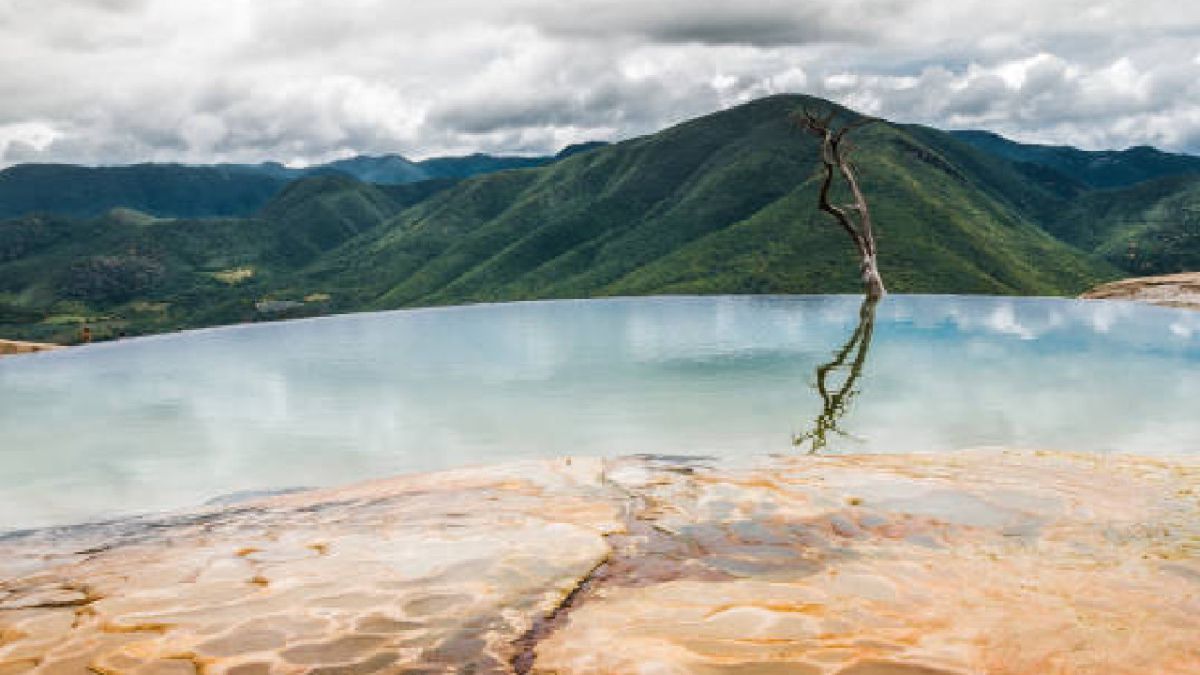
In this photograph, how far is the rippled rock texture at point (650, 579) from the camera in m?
5.90

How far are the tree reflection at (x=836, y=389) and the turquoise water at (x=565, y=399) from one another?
10 cm

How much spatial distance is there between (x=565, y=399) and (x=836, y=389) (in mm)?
6969

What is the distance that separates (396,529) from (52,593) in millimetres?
3377

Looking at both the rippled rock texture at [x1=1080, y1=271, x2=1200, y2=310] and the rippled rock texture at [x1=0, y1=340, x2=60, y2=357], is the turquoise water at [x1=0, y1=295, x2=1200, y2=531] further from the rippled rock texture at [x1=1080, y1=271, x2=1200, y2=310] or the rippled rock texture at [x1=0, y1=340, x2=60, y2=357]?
the rippled rock texture at [x1=1080, y1=271, x2=1200, y2=310]

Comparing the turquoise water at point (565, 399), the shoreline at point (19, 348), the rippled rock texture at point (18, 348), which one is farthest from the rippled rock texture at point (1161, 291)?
the rippled rock texture at point (18, 348)

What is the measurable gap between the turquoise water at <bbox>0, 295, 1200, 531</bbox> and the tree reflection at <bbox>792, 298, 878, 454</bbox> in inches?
3.8

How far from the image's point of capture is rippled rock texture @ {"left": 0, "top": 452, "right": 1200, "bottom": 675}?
5.90 meters

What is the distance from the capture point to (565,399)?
→ 2016cm

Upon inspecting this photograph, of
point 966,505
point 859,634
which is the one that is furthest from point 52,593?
point 966,505

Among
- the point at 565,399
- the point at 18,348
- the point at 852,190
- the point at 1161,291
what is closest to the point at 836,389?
the point at 565,399

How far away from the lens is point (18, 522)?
12.3 metres

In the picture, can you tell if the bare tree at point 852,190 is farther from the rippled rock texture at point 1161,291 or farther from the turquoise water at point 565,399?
the rippled rock texture at point 1161,291

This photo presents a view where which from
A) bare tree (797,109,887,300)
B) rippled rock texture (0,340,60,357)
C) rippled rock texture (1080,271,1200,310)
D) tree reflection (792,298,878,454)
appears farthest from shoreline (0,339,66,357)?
rippled rock texture (1080,271,1200,310)

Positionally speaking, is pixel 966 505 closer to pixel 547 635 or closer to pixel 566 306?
pixel 547 635
